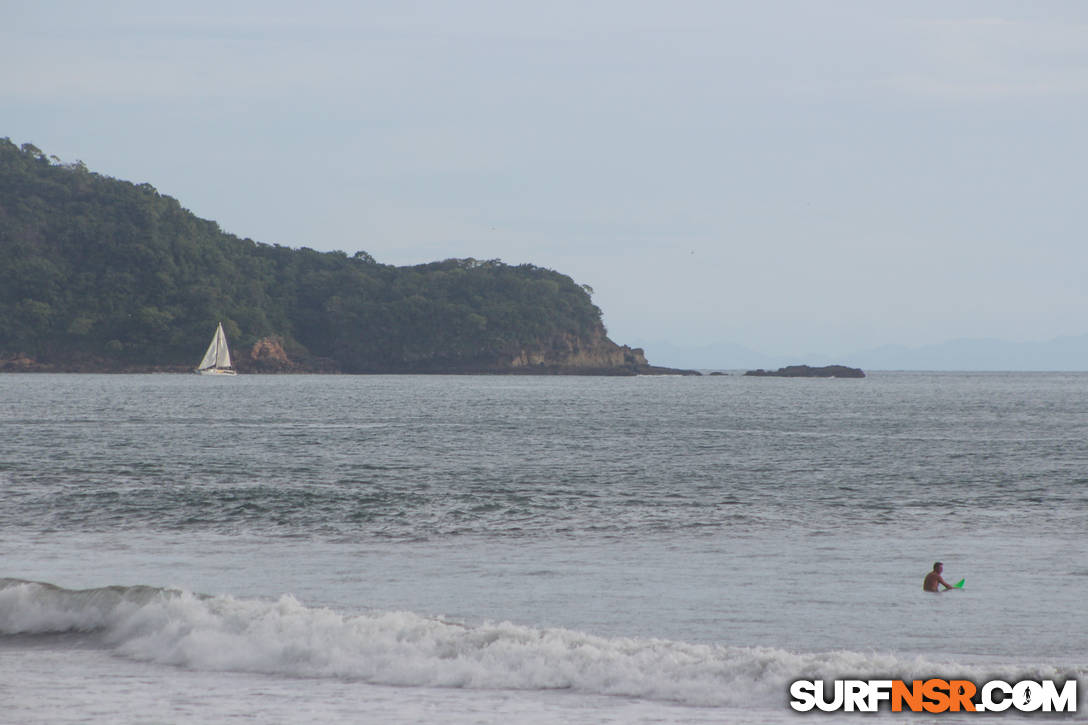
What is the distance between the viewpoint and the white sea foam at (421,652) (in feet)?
44.1

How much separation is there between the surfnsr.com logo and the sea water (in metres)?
0.24

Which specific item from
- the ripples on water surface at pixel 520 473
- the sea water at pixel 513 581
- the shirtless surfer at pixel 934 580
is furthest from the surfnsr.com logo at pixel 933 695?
the ripples on water surface at pixel 520 473

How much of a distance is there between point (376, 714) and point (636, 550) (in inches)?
530

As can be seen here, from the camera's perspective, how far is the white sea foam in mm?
13453

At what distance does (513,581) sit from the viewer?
20.7 metres

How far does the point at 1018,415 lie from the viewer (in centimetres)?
9925

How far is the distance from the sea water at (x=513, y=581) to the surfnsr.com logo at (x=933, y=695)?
0.24 meters

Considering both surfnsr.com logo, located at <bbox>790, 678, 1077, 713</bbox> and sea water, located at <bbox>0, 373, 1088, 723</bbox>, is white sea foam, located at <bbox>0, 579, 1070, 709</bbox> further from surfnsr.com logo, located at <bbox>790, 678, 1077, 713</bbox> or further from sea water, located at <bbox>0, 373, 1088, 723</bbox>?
surfnsr.com logo, located at <bbox>790, 678, 1077, 713</bbox>

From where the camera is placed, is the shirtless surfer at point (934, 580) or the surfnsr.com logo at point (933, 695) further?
the shirtless surfer at point (934, 580)

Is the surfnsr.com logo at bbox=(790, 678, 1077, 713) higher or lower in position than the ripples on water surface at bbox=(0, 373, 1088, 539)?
higher

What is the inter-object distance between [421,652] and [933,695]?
670 cm

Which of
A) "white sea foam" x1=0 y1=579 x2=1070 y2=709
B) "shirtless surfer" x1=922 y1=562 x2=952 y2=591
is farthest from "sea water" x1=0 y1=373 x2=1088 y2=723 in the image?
"shirtless surfer" x1=922 y1=562 x2=952 y2=591

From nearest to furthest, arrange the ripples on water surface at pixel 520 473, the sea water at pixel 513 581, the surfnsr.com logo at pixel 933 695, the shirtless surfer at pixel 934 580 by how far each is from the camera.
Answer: the surfnsr.com logo at pixel 933 695
the sea water at pixel 513 581
the shirtless surfer at pixel 934 580
the ripples on water surface at pixel 520 473

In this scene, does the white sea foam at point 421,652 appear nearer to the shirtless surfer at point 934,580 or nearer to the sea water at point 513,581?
the sea water at point 513,581
